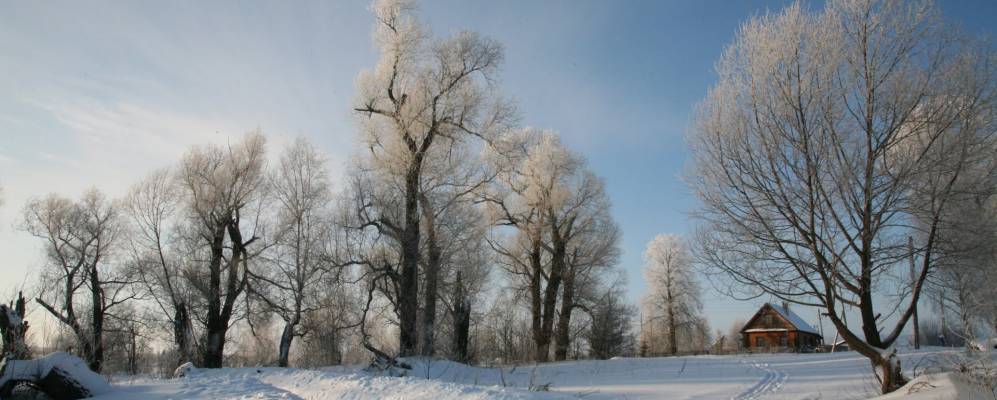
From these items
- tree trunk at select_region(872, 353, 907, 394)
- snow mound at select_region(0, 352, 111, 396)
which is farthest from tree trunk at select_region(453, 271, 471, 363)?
tree trunk at select_region(872, 353, 907, 394)

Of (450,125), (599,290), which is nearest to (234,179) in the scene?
(450,125)

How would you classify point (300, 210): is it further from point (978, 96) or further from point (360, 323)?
point (978, 96)

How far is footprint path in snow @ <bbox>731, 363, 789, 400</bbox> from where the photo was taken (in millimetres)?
9578

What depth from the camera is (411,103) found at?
60.4 feet

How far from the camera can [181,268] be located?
21797 millimetres

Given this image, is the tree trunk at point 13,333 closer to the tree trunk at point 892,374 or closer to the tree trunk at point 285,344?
the tree trunk at point 285,344

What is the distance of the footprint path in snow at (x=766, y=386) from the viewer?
377 inches

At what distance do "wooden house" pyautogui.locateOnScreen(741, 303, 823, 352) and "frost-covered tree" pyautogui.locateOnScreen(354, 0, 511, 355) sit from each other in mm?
39004

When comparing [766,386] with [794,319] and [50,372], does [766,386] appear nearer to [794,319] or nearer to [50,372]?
[50,372]

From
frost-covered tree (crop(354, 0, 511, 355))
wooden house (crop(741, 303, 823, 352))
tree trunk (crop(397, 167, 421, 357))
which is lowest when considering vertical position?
wooden house (crop(741, 303, 823, 352))

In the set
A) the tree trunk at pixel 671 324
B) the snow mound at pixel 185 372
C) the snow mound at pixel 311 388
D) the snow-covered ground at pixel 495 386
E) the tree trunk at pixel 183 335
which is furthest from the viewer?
the tree trunk at pixel 671 324

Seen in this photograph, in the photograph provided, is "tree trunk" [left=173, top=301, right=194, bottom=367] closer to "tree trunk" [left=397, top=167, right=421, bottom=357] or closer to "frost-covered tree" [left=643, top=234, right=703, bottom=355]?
"tree trunk" [left=397, top=167, right=421, bottom=357]

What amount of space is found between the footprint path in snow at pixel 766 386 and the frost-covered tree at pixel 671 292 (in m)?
25.4

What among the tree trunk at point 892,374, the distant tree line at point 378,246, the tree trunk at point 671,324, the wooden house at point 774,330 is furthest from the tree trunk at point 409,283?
the wooden house at point 774,330
